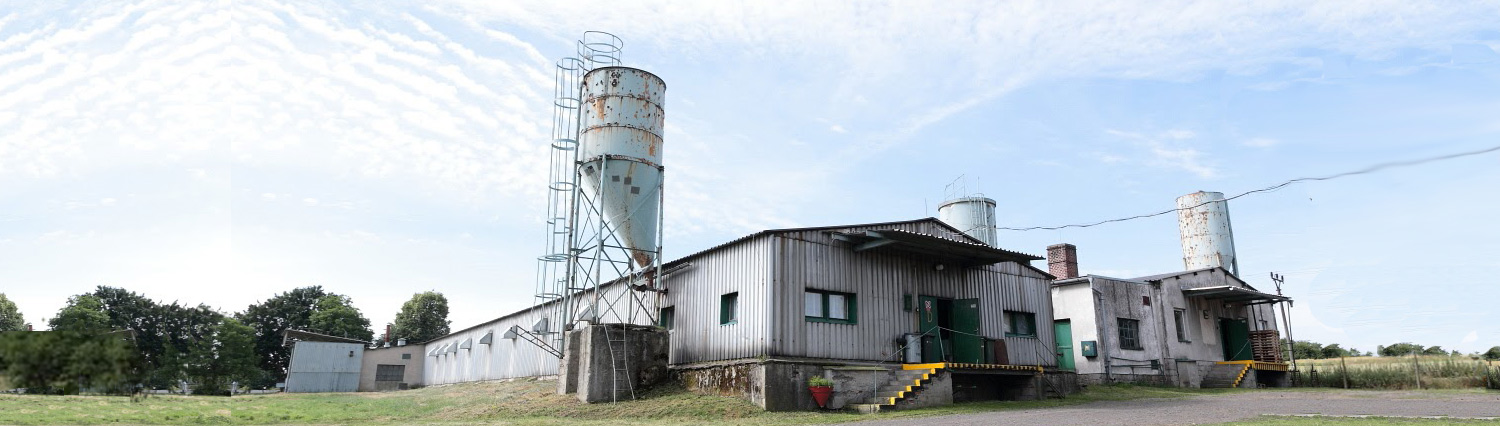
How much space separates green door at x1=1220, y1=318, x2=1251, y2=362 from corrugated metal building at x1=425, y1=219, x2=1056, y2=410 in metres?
11.1

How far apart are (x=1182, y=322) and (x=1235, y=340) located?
344 cm

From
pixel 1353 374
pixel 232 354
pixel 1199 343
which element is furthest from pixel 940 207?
pixel 232 354

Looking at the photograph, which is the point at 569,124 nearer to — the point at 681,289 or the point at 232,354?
the point at 681,289

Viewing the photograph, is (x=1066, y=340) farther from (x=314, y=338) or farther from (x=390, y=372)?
(x=314, y=338)

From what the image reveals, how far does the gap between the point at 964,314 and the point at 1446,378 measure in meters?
13.1

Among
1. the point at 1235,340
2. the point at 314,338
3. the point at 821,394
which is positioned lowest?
the point at 821,394

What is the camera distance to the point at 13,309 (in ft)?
226

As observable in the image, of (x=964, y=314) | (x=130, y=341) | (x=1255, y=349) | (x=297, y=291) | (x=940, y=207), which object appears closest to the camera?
(x=130, y=341)

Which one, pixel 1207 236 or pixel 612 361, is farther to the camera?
pixel 1207 236

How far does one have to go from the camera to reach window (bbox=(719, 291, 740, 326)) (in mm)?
19478

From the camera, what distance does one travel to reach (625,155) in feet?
69.2

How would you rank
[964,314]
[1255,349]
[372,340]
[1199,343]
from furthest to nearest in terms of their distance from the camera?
1. [372,340]
2. [1255,349]
3. [1199,343]
4. [964,314]

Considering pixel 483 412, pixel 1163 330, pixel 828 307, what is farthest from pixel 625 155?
pixel 1163 330

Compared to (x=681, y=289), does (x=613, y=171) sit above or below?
above
